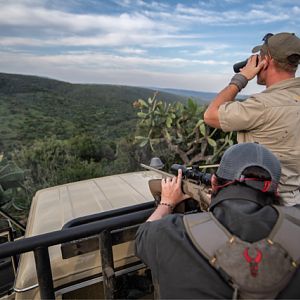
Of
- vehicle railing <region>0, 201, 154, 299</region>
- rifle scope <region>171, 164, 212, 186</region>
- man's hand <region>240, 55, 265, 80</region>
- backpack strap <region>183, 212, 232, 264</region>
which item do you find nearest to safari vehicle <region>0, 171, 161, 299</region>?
vehicle railing <region>0, 201, 154, 299</region>

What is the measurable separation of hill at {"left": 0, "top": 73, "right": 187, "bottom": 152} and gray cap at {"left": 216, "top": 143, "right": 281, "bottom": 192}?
12056mm

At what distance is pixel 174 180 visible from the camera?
1727 millimetres

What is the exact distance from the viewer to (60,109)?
21.2 metres

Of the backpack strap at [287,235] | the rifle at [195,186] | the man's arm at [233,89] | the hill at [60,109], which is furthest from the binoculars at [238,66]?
the hill at [60,109]

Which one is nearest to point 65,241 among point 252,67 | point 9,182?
point 252,67

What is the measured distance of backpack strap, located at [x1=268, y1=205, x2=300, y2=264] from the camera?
1.04m

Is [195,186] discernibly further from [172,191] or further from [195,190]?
[172,191]

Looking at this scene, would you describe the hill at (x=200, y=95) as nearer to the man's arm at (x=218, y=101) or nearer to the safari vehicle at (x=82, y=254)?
the man's arm at (x=218, y=101)

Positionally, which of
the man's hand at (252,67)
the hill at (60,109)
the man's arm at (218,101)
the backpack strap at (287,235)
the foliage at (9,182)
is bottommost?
the hill at (60,109)

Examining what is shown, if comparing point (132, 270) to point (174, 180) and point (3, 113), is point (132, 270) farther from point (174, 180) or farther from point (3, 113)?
point (3, 113)

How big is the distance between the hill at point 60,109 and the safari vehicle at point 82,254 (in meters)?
10.8

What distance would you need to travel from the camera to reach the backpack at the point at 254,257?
100cm

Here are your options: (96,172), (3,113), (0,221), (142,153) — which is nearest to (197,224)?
(0,221)

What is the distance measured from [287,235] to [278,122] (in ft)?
2.67
